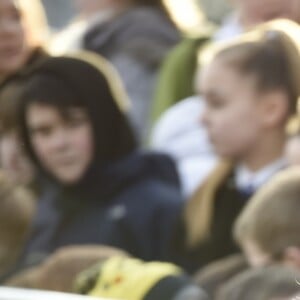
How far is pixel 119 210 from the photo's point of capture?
8.88 ft

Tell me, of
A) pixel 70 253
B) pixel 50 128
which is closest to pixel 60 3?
pixel 50 128

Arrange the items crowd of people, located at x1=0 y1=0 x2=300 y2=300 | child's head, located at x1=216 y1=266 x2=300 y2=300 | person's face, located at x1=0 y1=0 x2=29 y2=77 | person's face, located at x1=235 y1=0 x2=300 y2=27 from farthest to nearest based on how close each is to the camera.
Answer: person's face, located at x1=0 y1=0 x2=29 y2=77, person's face, located at x1=235 y1=0 x2=300 y2=27, crowd of people, located at x1=0 y1=0 x2=300 y2=300, child's head, located at x1=216 y1=266 x2=300 y2=300

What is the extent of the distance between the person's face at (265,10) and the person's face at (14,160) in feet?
1.76

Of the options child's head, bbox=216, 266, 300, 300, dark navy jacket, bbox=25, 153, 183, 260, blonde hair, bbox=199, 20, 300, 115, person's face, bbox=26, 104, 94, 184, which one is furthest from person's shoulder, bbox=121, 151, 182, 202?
child's head, bbox=216, 266, 300, 300

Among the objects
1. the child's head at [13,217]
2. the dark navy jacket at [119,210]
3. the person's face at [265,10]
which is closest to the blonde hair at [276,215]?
the dark navy jacket at [119,210]

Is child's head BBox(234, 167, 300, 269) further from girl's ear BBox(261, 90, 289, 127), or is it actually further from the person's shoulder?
the person's shoulder

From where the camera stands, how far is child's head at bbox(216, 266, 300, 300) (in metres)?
2.24

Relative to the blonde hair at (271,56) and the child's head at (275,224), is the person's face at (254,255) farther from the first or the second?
the blonde hair at (271,56)

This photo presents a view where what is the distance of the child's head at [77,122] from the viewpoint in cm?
279

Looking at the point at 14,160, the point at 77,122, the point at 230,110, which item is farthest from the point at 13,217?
the point at 230,110

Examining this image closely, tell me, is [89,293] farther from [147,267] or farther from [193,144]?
[193,144]

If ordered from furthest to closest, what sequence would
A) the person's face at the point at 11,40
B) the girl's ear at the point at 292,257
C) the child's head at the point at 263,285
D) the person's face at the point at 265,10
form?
the person's face at the point at 11,40 < the person's face at the point at 265,10 < the girl's ear at the point at 292,257 < the child's head at the point at 263,285

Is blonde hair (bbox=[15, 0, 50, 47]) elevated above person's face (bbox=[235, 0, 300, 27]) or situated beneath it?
elevated above

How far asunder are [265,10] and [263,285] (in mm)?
643
